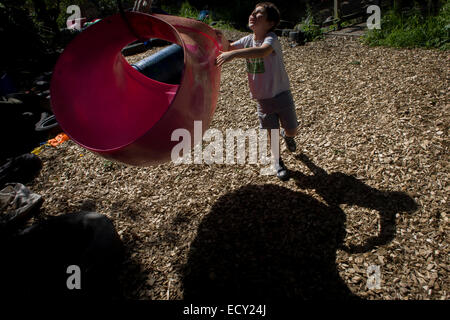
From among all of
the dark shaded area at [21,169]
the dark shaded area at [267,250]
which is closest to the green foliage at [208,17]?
the dark shaded area at [21,169]

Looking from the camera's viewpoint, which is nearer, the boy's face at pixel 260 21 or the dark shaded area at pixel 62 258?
the dark shaded area at pixel 62 258

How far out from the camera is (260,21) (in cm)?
215

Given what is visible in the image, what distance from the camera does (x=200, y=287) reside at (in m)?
2.03

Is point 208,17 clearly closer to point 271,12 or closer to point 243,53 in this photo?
point 271,12

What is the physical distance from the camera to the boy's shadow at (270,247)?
1.96 metres

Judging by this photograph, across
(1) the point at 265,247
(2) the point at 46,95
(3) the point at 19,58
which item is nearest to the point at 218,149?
(1) the point at 265,247

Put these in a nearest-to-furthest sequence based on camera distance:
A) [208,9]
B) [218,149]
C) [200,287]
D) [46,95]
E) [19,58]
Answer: [200,287], [218,149], [46,95], [19,58], [208,9]

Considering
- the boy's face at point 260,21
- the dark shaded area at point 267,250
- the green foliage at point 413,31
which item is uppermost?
the green foliage at point 413,31

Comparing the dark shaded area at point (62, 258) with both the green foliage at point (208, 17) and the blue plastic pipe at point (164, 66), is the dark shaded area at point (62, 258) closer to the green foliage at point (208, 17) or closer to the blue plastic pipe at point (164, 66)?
the blue plastic pipe at point (164, 66)

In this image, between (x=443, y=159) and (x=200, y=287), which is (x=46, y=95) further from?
(x=443, y=159)

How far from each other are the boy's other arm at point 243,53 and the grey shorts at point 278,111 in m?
0.58

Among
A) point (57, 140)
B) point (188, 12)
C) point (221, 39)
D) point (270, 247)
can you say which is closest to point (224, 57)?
point (221, 39)

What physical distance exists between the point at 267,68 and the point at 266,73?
44mm
